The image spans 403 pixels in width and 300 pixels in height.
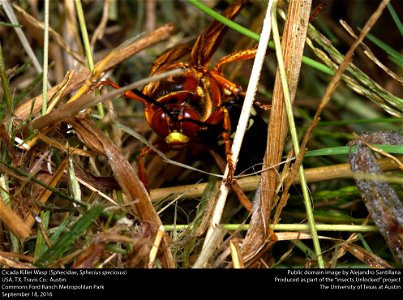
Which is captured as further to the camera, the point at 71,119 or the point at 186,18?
the point at 186,18

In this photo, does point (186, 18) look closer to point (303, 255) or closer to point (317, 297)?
point (303, 255)

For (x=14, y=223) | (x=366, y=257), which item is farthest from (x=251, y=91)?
(x=14, y=223)

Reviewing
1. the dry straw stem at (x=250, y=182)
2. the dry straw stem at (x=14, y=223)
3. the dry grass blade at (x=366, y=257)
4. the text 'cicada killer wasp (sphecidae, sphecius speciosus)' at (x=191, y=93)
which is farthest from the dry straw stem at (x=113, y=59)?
the dry grass blade at (x=366, y=257)

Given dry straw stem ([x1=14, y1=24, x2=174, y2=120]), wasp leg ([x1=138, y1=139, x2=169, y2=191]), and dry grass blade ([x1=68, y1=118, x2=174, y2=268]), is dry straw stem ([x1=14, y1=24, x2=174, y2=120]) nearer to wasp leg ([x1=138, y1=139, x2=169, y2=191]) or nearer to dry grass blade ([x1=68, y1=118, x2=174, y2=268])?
dry grass blade ([x1=68, y1=118, x2=174, y2=268])

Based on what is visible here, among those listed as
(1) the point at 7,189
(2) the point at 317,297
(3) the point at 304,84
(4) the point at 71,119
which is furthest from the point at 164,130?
(3) the point at 304,84

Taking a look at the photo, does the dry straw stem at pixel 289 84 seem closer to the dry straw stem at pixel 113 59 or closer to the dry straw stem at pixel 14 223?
the dry straw stem at pixel 113 59

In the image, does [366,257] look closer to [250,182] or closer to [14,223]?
[250,182]

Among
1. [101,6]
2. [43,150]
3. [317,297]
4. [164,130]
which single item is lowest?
[317,297]
